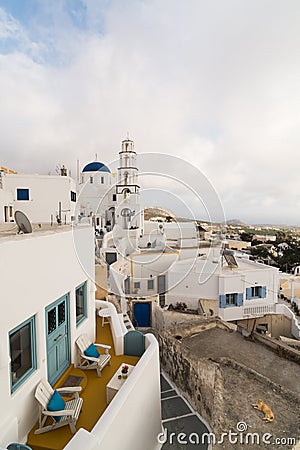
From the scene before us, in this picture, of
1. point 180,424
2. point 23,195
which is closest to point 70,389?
point 180,424

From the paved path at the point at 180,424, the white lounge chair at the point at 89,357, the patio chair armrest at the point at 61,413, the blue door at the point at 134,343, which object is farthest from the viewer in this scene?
the blue door at the point at 134,343

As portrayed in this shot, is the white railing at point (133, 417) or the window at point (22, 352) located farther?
the window at point (22, 352)

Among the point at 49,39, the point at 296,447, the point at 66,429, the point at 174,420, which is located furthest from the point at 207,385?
the point at 49,39

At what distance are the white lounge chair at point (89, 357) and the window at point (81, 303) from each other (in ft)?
1.28

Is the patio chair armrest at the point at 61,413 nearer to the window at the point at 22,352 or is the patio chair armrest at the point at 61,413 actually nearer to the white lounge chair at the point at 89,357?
the window at the point at 22,352

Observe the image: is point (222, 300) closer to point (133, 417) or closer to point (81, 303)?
point (81, 303)

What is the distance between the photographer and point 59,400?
13.3ft

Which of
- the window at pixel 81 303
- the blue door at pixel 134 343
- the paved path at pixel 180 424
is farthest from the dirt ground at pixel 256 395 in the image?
the window at pixel 81 303

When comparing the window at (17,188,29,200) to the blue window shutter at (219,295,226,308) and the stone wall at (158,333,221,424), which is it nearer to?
the blue window shutter at (219,295,226,308)

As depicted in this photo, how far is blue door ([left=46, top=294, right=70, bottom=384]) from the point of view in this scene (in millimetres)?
4523

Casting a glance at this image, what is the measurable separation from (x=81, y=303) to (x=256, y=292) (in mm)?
14192

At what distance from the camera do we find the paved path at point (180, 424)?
5648 millimetres

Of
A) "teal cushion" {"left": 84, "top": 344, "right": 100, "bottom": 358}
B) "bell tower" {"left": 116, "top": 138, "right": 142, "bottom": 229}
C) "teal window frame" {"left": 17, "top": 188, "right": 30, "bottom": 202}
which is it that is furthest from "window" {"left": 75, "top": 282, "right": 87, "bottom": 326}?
"bell tower" {"left": 116, "top": 138, "right": 142, "bottom": 229}

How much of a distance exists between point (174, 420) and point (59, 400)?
3.83m
